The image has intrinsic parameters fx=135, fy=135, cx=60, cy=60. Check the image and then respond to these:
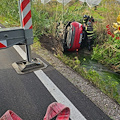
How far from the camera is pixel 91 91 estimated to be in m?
2.17

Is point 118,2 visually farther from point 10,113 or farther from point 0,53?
point 10,113

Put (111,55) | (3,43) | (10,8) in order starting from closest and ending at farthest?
(3,43)
(111,55)
(10,8)

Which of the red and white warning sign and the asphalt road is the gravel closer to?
the asphalt road

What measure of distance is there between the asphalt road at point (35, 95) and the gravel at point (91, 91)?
74mm

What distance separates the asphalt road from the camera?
182 centimetres

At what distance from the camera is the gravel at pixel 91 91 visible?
5.95ft

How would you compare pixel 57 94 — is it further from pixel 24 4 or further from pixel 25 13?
pixel 24 4

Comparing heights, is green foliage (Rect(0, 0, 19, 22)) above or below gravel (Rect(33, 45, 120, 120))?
above

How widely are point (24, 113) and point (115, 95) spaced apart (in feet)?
4.82

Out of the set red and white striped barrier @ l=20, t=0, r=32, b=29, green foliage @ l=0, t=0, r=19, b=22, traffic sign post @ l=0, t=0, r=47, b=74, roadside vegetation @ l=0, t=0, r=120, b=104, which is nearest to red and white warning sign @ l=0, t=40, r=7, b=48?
traffic sign post @ l=0, t=0, r=47, b=74

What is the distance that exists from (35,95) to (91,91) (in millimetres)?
895

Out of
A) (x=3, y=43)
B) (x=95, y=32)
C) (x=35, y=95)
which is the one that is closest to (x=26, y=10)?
(x=3, y=43)

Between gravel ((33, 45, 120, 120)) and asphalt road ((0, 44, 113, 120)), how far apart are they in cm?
7

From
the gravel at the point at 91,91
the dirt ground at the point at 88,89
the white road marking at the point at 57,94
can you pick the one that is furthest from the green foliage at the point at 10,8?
the white road marking at the point at 57,94
